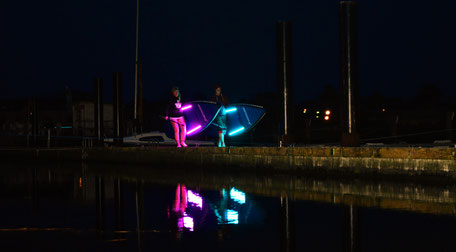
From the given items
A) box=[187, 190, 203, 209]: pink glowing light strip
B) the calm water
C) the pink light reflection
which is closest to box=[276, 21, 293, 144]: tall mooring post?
the calm water

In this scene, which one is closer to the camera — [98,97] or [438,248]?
[438,248]

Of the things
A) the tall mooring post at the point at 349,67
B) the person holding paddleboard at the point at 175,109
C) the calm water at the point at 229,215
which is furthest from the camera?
the person holding paddleboard at the point at 175,109

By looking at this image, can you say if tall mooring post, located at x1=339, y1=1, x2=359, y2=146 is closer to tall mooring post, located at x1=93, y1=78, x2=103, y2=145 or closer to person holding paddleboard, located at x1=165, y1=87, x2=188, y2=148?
person holding paddleboard, located at x1=165, y1=87, x2=188, y2=148

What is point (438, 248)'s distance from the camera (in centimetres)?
632

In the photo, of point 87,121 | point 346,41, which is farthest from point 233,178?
point 87,121

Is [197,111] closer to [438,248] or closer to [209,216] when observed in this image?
[209,216]

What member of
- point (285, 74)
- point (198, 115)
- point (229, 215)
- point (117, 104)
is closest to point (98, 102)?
point (117, 104)

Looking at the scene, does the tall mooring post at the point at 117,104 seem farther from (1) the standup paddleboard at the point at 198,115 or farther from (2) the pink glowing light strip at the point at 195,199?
(2) the pink glowing light strip at the point at 195,199

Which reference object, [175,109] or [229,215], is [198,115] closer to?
[175,109]

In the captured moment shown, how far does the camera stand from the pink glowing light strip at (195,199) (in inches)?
408

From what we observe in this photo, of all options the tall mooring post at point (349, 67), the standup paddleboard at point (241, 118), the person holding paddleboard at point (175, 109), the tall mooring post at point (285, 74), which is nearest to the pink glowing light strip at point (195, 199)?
the tall mooring post at point (349, 67)

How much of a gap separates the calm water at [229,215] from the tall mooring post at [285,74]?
2.56 metres

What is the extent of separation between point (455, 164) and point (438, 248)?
6398 millimetres

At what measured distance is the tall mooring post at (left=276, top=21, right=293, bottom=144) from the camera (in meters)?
17.2
